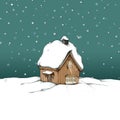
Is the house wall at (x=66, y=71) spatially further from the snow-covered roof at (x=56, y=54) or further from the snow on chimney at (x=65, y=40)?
the snow on chimney at (x=65, y=40)

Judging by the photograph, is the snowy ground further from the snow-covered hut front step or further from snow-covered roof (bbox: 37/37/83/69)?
snow-covered roof (bbox: 37/37/83/69)

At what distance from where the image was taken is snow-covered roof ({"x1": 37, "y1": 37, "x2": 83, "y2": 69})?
18.9 m

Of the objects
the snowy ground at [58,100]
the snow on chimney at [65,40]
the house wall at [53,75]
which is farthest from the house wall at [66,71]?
the snow on chimney at [65,40]

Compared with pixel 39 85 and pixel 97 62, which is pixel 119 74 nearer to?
pixel 97 62

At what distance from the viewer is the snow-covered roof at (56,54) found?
18906 mm

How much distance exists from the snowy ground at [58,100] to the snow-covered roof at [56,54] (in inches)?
31.2

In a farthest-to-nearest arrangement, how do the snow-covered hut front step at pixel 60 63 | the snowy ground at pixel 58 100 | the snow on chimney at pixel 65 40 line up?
the snow on chimney at pixel 65 40, the snow-covered hut front step at pixel 60 63, the snowy ground at pixel 58 100

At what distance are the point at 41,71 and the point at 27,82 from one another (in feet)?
2.57

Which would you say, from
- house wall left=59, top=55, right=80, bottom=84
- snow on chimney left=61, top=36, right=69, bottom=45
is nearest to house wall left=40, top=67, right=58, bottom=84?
house wall left=59, top=55, right=80, bottom=84

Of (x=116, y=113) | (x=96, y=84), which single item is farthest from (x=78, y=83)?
(x=116, y=113)

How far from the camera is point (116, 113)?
1557cm

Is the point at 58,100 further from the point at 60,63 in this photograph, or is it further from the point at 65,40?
the point at 65,40

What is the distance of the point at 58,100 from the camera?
16.9 meters

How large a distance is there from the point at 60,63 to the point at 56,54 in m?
0.48
